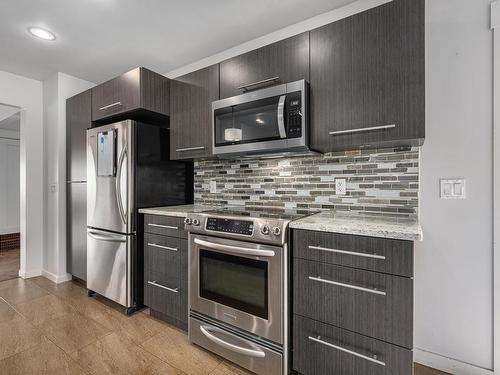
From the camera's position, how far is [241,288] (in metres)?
1.64

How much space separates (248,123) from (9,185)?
603cm

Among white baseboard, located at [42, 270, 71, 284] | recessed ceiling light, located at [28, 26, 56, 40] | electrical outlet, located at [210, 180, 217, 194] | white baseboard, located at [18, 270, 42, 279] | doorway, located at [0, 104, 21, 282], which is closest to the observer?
recessed ceiling light, located at [28, 26, 56, 40]

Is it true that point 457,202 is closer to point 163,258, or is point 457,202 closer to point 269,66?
point 269,66

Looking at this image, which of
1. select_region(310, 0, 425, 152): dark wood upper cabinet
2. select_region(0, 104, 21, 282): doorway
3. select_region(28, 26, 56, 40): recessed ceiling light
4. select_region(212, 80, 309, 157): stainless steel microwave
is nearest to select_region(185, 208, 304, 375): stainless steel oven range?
select_region(212, 80, 309, 157): stainless steel microwave

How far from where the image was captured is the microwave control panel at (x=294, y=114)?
170 centimetres

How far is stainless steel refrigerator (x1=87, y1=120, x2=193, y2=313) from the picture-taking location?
7.51ft

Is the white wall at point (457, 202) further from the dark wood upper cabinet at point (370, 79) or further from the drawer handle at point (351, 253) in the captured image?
the drawer handle at point (351, 253)

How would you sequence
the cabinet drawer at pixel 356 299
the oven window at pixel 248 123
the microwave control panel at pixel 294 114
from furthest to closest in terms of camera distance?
the oven window at pixel 248 123 < the microwave control panel at pixel 294 114 < the cabinet drawer at pixel 356 299

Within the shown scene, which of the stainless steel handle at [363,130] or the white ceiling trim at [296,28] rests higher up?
the white ceiling trim at [296,28]

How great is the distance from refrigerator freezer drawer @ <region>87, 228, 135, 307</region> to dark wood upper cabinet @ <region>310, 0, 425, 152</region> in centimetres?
185

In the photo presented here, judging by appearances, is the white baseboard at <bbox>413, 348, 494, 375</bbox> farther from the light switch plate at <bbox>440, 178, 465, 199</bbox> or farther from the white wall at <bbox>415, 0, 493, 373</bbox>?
the light switch plate at <bbox>440, 178, 465, 199</bbox>

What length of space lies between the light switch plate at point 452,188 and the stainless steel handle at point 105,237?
7.97 feet

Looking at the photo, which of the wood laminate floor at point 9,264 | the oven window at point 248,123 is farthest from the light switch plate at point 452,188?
the wood laminate floor at point 9,264

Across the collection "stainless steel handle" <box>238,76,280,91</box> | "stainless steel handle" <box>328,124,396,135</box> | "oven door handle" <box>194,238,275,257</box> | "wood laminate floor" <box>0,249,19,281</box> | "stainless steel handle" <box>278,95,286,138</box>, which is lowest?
"wood laminate floor" <box>0,249,19,281</box>
